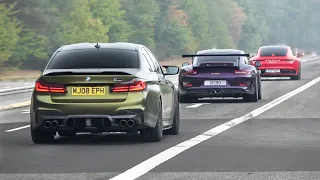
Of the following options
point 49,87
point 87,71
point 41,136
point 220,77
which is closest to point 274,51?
point 220,77

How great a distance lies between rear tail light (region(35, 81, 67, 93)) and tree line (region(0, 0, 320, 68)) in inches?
2765

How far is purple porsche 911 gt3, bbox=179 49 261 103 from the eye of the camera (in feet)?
82.9

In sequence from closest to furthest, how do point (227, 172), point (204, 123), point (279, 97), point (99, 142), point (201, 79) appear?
point (227, 172)
point (99, 142)
point (204, 123)
point (201, 79)
point (279, 97)

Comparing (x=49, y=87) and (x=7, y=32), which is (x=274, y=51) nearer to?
(x=49, y=87)

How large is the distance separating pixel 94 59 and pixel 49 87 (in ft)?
3.06

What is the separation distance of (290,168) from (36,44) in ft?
261

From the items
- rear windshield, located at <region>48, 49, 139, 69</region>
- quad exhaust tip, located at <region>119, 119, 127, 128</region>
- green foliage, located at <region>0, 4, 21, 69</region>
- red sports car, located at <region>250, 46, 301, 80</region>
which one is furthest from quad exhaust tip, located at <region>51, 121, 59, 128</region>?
green foliage, located at <region>0, 4, 21, 69</region>

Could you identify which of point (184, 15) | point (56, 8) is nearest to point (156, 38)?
point (184, 15)

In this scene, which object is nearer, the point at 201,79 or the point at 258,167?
the point at 258,167

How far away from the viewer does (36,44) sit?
294 ft

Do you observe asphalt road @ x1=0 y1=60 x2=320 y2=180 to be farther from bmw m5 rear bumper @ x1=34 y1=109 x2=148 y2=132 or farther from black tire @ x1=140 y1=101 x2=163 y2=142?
bmw m5 rear bumper @ x1=34 y1=109 x2=148 y2=132

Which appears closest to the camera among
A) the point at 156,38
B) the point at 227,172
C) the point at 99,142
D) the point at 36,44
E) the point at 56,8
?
the point at 227,172

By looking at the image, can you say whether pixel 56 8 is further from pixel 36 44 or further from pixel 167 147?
pixel 167 147

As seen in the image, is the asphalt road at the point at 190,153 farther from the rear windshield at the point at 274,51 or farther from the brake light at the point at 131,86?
the rear windshield at the point at 274,51
